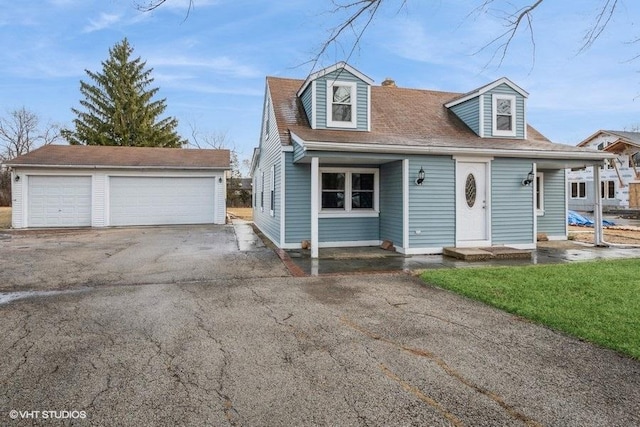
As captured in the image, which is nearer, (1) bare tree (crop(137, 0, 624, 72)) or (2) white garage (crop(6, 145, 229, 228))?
(1) bare tree (crop(137, 0, 624, 72))

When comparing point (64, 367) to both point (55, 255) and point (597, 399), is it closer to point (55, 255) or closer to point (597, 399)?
point (597, 399)

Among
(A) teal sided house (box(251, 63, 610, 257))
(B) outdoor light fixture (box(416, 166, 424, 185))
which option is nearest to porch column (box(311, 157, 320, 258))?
(A) teal sided house (box(251, 63, 610, 257))

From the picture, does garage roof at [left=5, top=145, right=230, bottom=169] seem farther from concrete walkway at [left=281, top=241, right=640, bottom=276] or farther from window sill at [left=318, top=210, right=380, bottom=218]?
concrete walkway at [left=281, top=241, right=640, bottom=276]

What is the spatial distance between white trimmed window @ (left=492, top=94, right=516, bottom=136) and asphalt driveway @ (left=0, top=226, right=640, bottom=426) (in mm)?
8462

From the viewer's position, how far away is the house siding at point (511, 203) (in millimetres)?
10367

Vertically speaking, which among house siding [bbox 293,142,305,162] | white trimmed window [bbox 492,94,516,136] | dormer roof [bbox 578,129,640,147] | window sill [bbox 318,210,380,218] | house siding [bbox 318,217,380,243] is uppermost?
dormer roof [bbox 578,129,640,147]

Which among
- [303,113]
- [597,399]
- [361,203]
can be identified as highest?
[303,113]

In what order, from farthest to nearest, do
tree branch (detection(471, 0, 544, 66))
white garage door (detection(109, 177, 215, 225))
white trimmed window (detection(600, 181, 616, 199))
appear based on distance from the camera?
white trimmed window (detection(600, 181, 616, 199)), white garage door (detection(109, 177, 215, 225)), tree branch (detection(471, 0, 544, 66))

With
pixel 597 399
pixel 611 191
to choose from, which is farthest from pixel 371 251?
pixel 611 191

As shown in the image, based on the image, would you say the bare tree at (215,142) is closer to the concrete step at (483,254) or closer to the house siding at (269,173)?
the house siding at (269,173)

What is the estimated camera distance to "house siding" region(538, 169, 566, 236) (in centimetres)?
1281

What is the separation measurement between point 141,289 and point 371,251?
5.92 meters

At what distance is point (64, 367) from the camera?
3201mm

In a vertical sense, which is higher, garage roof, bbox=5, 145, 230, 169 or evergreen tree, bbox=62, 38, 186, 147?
evergreen tree, bbox=62, 38, 186, 147
